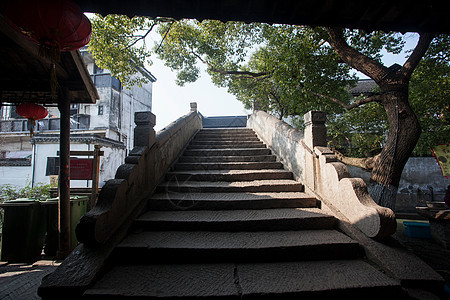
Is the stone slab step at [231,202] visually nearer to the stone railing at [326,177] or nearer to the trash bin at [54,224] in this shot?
the stone railing at [326,177]

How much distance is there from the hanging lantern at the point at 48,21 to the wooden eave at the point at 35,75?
5.54ft

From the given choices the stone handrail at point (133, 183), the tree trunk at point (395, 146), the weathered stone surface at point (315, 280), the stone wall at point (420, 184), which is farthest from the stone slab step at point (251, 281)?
the stone wall at point (420, 184)

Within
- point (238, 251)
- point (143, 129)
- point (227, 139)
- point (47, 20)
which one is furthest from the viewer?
point (227, 139)

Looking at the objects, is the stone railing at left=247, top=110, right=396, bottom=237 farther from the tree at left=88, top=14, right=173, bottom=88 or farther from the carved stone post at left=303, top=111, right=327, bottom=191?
the tree at left=88, top=14, right=173, bottom=88

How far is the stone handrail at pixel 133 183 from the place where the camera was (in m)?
2.49

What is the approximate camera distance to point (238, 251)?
254 centimetres

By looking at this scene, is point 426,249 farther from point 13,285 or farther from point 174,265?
point 13,285

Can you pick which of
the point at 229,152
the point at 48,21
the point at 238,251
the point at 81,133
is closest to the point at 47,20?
the point at 48,21

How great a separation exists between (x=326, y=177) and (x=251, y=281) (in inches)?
85.3

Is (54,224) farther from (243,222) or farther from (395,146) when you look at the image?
(395,146)

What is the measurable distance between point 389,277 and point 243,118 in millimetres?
19126

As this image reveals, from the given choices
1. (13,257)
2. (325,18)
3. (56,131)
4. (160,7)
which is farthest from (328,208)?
(56,131)

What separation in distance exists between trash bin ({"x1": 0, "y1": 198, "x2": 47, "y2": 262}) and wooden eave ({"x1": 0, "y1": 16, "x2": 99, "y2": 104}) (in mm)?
2314

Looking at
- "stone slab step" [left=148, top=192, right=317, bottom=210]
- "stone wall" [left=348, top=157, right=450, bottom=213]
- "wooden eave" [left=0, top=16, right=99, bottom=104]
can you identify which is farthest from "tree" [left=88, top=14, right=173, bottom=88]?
"stone wall" [left=348, top=157, right=450, bottom=213]
